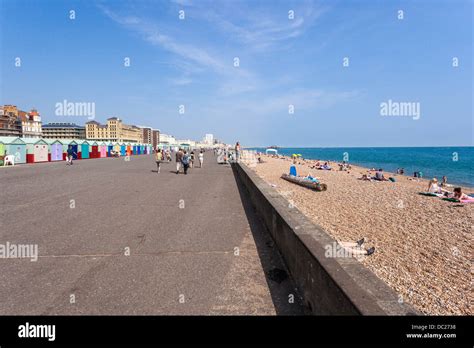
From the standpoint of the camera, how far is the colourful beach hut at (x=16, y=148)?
25891mm

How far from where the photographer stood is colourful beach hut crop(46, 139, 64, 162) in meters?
32.0

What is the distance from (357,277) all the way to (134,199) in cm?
862

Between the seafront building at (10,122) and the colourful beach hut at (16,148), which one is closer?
the colourful beach hut at (16,148)

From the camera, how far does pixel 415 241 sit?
23.5ft

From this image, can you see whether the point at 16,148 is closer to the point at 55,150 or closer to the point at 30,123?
the point at 55,150

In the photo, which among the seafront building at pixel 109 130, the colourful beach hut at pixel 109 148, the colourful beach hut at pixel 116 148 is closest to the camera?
the colourful beach hut at pixel 109 148

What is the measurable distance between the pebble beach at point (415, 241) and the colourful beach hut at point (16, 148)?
95.9 feet

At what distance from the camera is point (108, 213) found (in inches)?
295

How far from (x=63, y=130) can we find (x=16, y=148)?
154 meters

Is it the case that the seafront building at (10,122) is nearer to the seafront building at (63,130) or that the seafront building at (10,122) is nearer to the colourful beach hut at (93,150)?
the seafront building at (63,130)

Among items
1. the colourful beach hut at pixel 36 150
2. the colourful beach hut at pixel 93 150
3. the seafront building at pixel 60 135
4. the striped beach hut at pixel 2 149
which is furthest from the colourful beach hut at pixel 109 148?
the striped beach hut at pixel 2 149

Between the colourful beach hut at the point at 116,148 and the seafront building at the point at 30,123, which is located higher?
the seafront building at the point at 30,123
